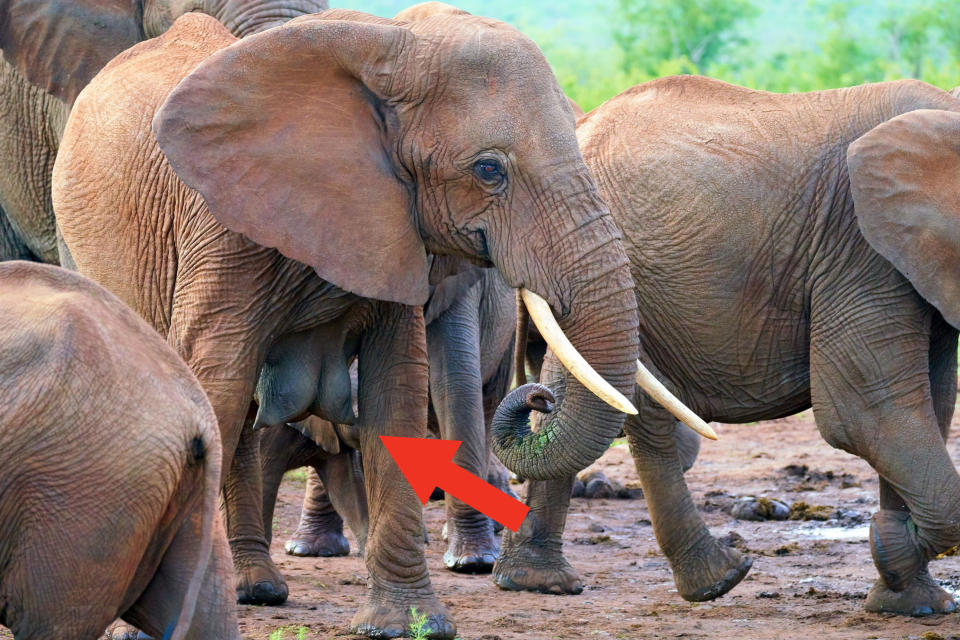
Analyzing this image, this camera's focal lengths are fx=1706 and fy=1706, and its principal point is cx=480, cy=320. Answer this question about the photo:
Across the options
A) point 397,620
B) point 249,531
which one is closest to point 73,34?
point 249,531

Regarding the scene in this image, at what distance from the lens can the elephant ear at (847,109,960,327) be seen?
213 inches

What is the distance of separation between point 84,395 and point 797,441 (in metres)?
7.05

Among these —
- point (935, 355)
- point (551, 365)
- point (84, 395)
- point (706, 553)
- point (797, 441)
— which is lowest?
point (797, 441)

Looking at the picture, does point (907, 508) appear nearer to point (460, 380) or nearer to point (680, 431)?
point (460, 380)

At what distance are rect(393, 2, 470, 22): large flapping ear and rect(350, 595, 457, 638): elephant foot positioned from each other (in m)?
1.71

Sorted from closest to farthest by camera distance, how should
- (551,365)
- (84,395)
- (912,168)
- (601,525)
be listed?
1. (84,395)
2. (912,168)
3. (551,365)
4. (601,525)

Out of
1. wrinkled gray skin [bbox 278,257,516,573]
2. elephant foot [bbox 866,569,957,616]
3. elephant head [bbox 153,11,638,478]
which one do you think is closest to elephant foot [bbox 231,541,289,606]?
wrinkled gray skin [bbox 278,257,516,573]

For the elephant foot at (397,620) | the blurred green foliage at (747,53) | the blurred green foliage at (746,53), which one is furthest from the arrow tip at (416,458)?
the blurred green foliage at (747,53)

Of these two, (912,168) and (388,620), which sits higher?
(912,168)

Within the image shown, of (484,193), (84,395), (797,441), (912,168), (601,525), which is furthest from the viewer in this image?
(797,441)

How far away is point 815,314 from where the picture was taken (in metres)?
5.69

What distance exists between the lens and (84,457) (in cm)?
354

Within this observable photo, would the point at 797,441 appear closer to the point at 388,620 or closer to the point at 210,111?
the point at 388,620

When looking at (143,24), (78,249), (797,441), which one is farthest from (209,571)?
(797,441)
